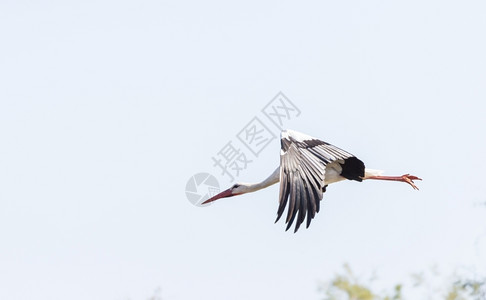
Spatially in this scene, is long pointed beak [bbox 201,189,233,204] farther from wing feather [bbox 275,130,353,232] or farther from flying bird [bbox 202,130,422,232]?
wing feather [bbox 275,130,353,232]

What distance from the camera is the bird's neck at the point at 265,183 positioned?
13.5m

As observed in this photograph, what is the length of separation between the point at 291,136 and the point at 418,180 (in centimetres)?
326

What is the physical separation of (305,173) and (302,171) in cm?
4

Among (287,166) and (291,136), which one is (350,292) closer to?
(287,166)

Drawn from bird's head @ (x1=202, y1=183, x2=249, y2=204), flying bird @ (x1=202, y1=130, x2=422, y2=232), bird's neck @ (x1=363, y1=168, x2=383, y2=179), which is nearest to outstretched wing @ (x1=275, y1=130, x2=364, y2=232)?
flying bird @ (x1=202, y1=130, x2=422, y2=232)

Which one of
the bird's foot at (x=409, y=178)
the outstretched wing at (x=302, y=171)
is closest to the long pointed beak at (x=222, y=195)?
the outstretched wing at (x=302, y=171)

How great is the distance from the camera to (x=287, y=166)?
11742 millimetres

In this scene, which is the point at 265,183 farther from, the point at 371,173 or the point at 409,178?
the point at 409,178

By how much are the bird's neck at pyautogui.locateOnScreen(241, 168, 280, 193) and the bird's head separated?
0.06m

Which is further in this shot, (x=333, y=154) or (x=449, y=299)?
(x=333, y=154)

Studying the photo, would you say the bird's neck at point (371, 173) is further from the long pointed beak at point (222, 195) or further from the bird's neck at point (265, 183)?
the long pointed beak at point (222, 195)

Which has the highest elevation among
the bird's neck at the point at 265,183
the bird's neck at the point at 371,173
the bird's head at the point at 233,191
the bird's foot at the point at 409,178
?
the bird's head at the point at 233,191

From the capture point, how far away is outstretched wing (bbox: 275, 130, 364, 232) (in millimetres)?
11109

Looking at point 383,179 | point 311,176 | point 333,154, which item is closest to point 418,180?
point 383,179
